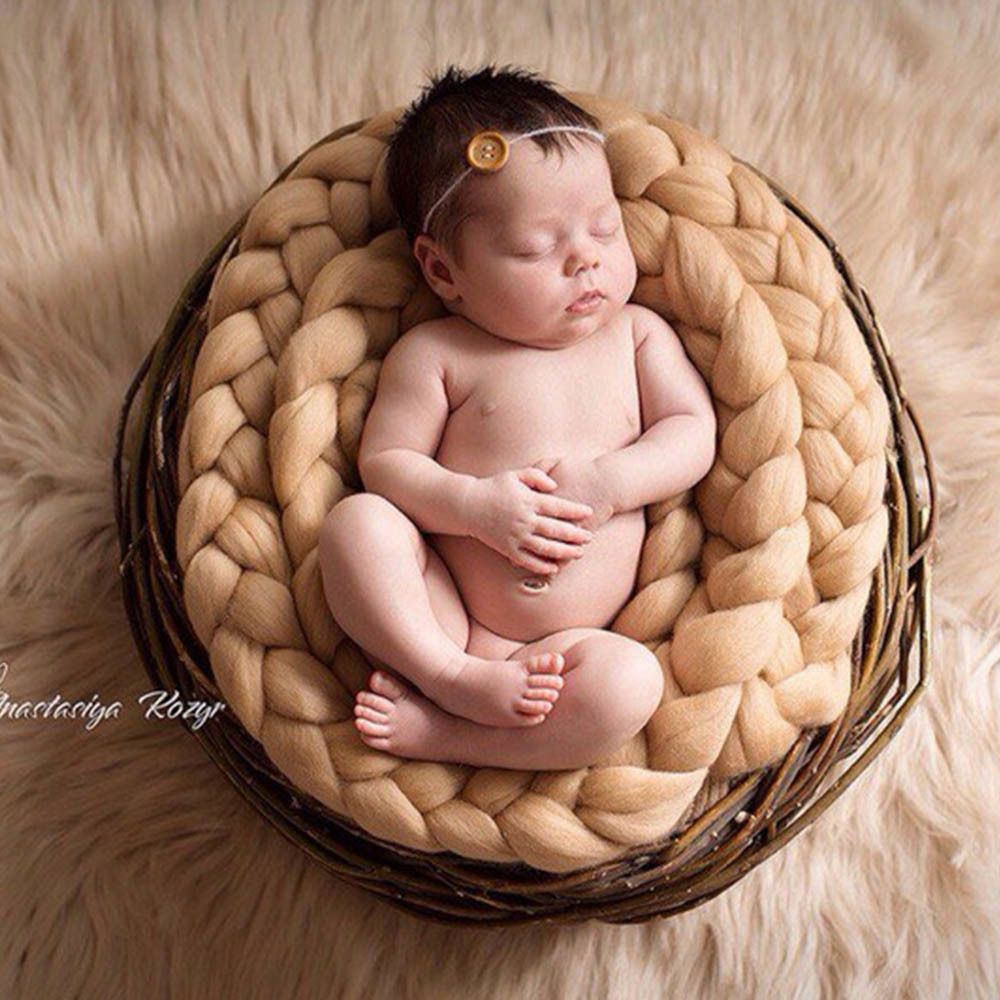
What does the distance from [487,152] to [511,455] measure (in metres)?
0.22

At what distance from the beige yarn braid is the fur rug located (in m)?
0.22

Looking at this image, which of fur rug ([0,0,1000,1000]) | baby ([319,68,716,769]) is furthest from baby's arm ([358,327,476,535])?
fur rug ([0,0,1000,1000])

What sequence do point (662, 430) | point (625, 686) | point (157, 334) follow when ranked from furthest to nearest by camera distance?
point (157, 334), point (662, 430), point (625, 686)

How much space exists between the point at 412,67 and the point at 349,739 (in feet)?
2.24

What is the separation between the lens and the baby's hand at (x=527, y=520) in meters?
1.02

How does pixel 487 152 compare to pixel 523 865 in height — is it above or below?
above

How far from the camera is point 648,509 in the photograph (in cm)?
110

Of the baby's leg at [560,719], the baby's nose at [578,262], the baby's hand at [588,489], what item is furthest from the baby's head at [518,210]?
the baby's leg at [560,719]

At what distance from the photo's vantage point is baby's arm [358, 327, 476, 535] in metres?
1.05

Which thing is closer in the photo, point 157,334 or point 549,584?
point 549,584

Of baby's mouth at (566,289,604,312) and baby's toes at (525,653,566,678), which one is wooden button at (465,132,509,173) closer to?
baby's mouth at (566,289,604,312)

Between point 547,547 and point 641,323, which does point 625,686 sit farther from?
point 641,323

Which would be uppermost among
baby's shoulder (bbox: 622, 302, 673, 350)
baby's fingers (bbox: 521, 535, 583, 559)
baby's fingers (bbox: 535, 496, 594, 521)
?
baby's shoulder (bbox: 622, 302, 673, 350)

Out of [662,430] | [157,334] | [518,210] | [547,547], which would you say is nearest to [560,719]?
[547,547]
